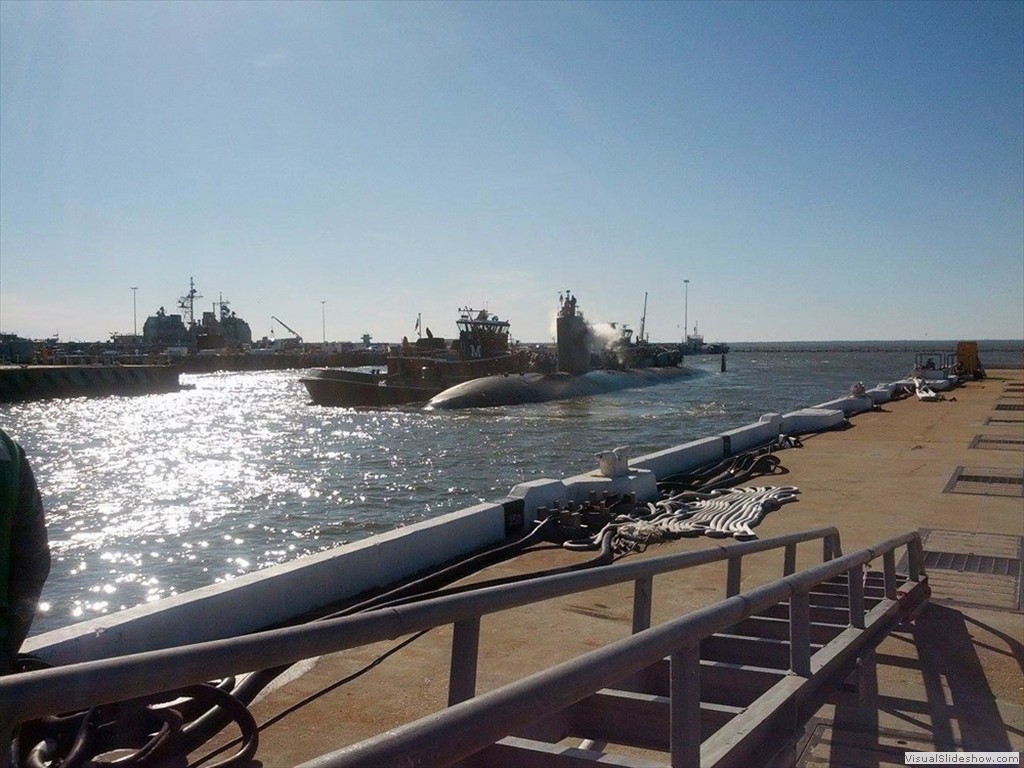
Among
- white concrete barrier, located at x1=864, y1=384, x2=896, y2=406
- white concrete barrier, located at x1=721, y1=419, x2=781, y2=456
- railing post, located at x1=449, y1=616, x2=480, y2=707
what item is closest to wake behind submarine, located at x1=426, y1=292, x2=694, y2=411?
white concrete barrier, located at x1=864, y1=384, x2=896, y2=406

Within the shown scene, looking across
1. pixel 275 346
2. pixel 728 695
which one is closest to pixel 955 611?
pixel 728 695

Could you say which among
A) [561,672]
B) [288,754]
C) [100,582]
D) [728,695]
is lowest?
[100,582]

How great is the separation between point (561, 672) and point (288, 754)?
10.3ft

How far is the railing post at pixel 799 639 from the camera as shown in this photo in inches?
153

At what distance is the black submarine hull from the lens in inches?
1812

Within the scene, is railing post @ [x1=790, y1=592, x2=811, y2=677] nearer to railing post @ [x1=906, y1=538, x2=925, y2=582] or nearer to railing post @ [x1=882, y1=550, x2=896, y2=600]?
railing post @ [x1=882, y1=550, x2=896, y2=600]

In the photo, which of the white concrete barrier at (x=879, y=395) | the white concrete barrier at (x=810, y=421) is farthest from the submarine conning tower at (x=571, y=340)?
the white concrete barrier at (x=810, y=421)

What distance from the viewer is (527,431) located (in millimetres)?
34250

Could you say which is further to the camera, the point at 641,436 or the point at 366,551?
the point at 641,436

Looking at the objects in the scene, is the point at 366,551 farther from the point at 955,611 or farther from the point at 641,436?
the point at 641,436

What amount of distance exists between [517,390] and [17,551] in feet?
146

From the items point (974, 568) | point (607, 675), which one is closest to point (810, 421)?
point (974, 568)

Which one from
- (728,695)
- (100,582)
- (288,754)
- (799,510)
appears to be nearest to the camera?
(728,695)

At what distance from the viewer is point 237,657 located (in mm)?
1800
